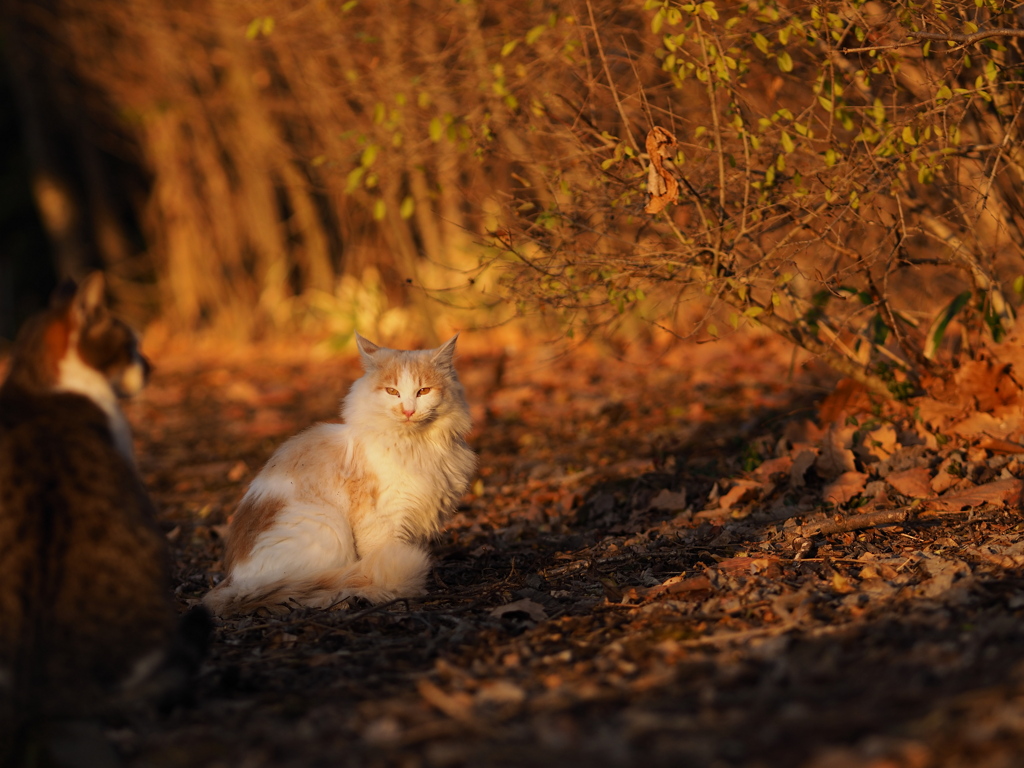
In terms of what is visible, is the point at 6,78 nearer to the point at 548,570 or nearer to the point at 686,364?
the point at 686,364

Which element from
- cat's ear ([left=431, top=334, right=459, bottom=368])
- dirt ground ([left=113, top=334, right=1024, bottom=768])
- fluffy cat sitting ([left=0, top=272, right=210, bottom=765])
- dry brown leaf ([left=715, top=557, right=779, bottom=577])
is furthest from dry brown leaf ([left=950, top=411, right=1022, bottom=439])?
fluffy cat sitting ([left=0, top=272, right=210, bottom=765])

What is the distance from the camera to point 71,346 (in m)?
2.91

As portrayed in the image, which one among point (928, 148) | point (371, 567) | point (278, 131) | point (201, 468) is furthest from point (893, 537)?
point (278, 131)

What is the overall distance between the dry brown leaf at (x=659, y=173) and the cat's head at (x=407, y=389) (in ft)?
4.03

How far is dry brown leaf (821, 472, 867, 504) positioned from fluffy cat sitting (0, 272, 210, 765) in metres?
3.22

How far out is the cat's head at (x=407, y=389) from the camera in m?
4.56

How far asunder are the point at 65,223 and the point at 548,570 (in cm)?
1548

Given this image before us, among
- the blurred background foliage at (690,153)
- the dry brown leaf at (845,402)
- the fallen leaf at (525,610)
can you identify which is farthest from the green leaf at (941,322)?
the fallen leaf at (525,610)

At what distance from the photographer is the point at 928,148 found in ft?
15.7

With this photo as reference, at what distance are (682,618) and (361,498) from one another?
1.73 meters

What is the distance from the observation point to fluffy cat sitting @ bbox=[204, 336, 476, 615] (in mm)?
4090

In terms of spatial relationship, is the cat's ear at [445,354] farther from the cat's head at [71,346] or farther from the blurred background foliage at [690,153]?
the cat's head at [71,346]

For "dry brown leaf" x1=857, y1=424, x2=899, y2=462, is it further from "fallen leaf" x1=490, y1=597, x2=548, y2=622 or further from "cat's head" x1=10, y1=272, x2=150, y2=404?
"cat's head" x1=10, y1=272, x2=150, y2=404

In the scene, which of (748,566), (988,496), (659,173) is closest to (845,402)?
(988,496)
